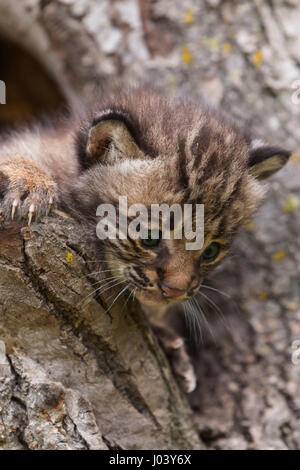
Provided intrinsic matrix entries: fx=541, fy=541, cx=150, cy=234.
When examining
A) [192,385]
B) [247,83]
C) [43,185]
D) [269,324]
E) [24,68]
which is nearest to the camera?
[43,185]

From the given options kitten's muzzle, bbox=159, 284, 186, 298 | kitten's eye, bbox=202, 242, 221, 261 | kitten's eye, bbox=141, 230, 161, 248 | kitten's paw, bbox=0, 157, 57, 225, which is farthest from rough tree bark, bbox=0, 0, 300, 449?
kitten's eye, bbox=202, 242, 221, 261

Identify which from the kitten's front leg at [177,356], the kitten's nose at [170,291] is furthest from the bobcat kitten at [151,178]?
the kitten's front leg at [177,356]

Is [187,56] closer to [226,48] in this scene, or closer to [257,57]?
[226,48]

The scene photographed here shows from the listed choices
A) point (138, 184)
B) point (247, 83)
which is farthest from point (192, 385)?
point (247, 83)

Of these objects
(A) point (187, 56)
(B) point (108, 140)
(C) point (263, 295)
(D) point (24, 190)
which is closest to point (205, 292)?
(C) point (263, 295)

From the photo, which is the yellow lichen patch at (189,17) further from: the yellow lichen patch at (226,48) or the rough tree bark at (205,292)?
the yellow lichen patch at (226,48)

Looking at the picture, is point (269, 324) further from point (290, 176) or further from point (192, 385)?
point (290, 176)

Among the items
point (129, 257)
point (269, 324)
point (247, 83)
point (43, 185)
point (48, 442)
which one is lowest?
point (48, 442)
